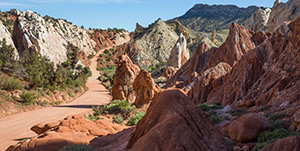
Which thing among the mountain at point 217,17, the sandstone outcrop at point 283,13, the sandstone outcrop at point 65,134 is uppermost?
the mountain at point 217,17

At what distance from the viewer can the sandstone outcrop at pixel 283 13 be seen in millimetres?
40719

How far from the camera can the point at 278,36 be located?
16.6 metres

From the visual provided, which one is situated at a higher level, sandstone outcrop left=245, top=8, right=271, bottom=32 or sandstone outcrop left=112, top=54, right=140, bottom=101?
sandstone outcrop left=245, top=8, right=271, bottom=32

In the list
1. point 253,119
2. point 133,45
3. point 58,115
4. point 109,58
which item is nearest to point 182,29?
point 133,45

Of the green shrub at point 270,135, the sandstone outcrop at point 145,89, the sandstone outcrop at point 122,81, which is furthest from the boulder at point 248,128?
the sandstone outcrop at point 122,81

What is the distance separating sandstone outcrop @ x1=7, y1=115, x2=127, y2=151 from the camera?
8305 millimetres

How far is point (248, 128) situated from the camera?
26.9 feet

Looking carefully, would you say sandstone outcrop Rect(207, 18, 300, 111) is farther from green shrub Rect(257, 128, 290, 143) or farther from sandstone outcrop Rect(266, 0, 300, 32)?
sandstone outcrop Rect(266, 0, 300, 32)

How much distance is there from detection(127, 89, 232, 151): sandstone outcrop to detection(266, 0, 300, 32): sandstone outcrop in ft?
153

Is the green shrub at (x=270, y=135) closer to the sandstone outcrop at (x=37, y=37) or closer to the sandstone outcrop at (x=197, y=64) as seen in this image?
the sandstone outcrop at (x=197, y=64)

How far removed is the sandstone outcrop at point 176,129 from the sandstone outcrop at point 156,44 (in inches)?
3081

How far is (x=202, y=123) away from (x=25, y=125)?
59.1 feet

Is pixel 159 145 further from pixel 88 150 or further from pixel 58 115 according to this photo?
pixel 58 115

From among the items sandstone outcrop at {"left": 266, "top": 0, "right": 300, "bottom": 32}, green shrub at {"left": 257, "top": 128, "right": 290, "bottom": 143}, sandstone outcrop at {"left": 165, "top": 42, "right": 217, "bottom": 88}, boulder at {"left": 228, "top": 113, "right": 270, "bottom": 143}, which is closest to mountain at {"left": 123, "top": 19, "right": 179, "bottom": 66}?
sandstone outcrop at {"left": 165, "top": 42, "right": 217, "bottom": 88}
